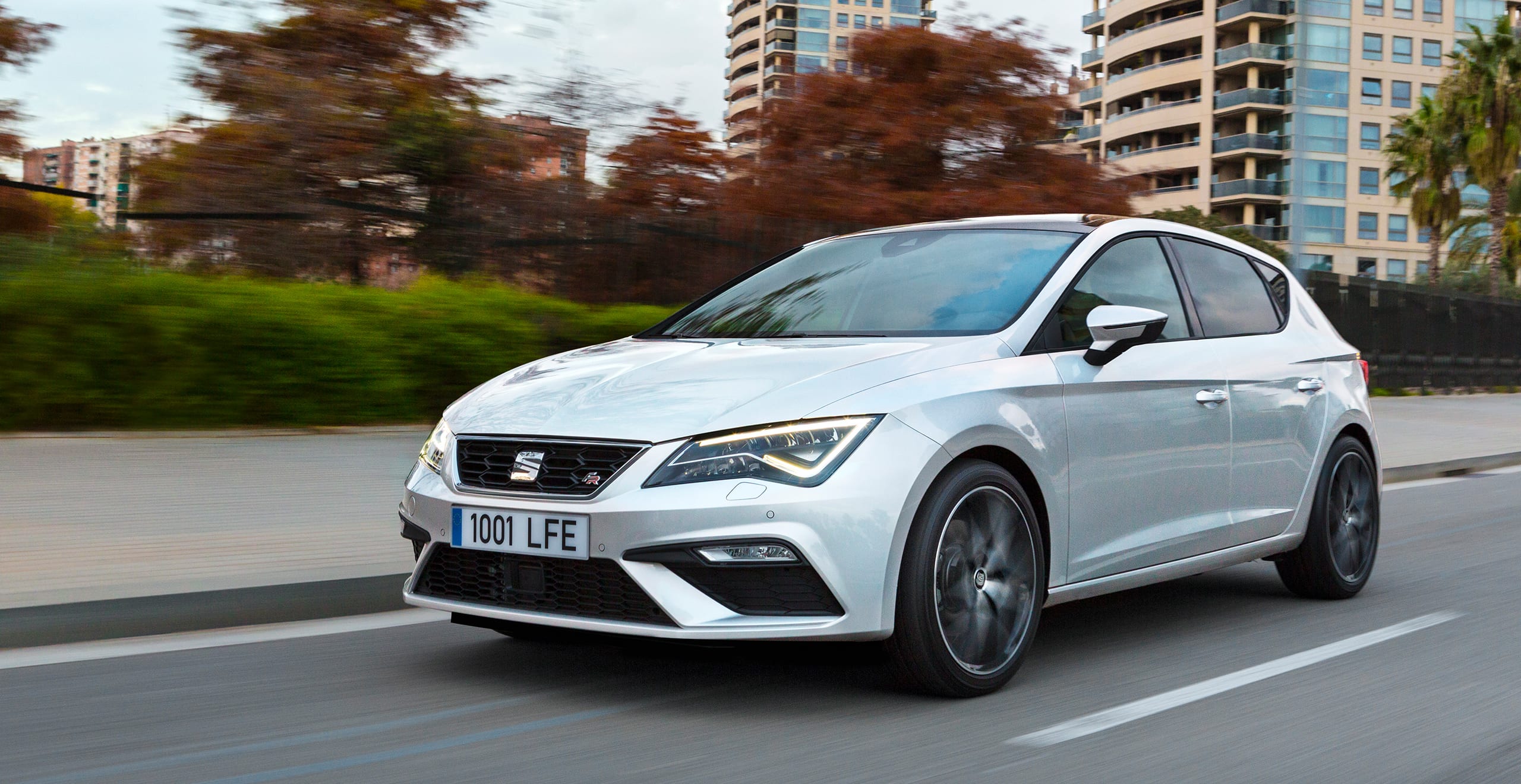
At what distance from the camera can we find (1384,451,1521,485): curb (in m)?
12.6

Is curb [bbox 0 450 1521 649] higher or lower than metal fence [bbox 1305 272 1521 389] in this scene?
lower

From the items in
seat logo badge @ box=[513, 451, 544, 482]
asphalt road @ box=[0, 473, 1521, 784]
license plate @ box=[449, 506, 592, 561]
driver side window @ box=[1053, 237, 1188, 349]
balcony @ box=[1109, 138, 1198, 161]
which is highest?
balcony @ box=[1109, 138, 1198, 161]

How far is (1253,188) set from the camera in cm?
7431

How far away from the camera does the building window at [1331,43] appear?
74.2m

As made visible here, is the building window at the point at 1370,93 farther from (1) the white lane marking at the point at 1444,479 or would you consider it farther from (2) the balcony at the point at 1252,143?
(1) the white lane marking at the point at 1444,479

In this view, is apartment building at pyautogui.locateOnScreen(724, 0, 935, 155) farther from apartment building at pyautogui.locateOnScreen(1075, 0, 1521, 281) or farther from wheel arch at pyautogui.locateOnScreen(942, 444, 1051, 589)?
wheel arch at pyautogui.locateOnScreen(942, 444, 1051, 589)

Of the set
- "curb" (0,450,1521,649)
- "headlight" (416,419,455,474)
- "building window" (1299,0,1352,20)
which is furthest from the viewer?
"building window" (1299,0,1352,20)

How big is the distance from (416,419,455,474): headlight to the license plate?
260mm

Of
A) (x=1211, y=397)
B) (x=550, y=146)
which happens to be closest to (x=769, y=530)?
(x=1211, y=397)

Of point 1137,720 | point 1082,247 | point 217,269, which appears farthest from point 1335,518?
point 217,269

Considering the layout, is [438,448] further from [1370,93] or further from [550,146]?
[1370,93]

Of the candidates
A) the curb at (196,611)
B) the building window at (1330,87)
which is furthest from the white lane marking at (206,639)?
the building window at (1330,87)

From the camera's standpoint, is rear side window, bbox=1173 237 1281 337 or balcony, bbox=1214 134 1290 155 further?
balcony, bbox=1214 134 1290 155

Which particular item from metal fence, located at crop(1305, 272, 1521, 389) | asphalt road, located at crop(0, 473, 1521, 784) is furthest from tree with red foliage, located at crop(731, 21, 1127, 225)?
metal fence, located at crop(1305, 272, 1521, 389)
